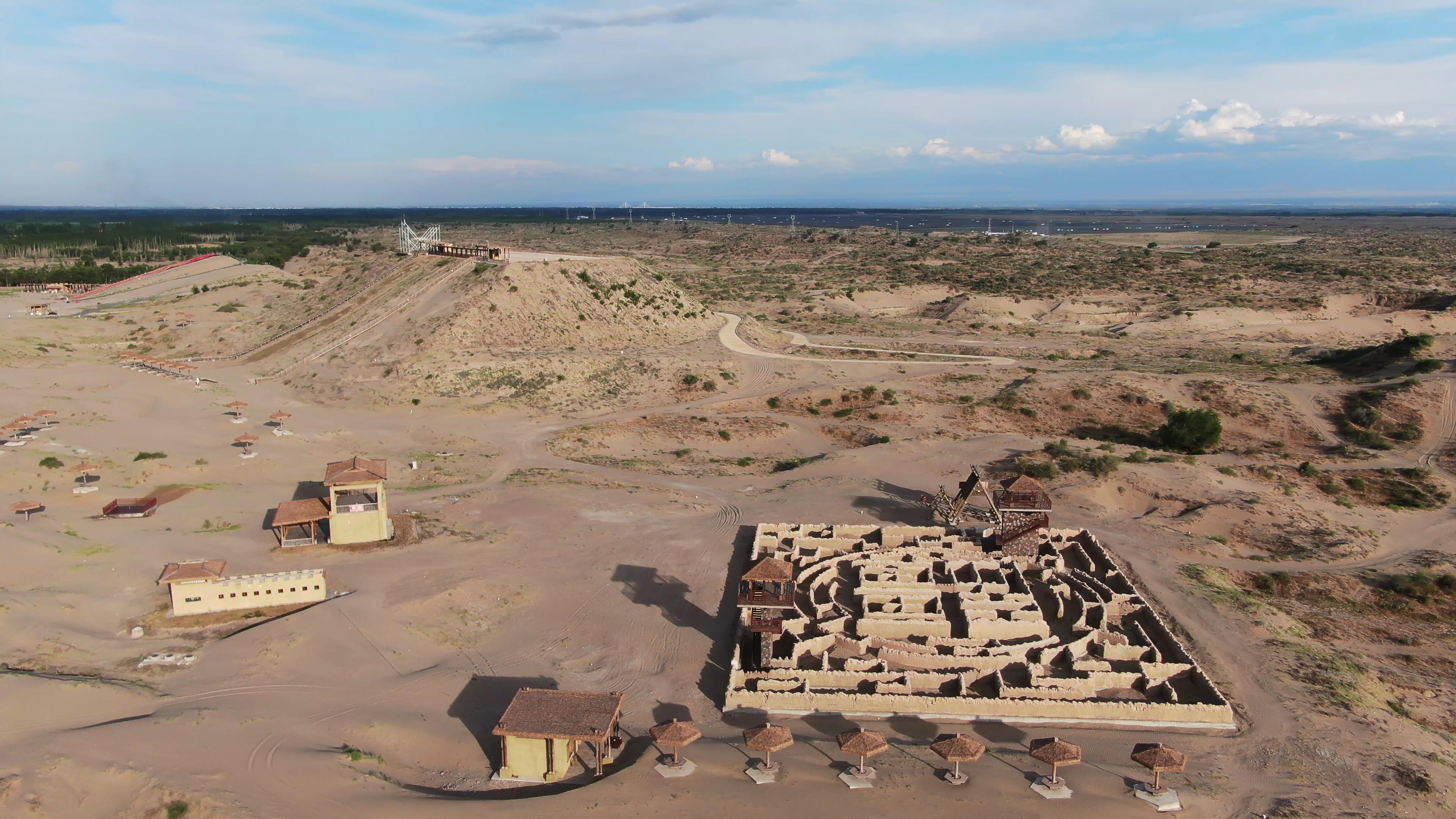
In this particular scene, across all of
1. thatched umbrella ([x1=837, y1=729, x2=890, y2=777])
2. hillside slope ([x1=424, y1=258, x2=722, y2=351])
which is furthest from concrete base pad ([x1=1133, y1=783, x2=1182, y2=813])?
hillside slope ([x1=424, y1=258, x2=722, y2=351])

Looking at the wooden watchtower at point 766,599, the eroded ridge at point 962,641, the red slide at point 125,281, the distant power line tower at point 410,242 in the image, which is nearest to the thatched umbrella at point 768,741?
the eroded ridge at point 962,641

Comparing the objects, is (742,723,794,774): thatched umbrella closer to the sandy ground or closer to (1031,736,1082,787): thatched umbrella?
the sandy ground

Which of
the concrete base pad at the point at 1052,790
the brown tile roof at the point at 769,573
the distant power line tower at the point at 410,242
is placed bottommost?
the concrete base pad at the point at 1052,790

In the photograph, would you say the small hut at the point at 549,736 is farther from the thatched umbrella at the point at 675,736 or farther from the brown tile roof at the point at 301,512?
the brown tile roof at the point at 301,512

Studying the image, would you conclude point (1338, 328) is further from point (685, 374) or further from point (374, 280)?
point (374, 280)

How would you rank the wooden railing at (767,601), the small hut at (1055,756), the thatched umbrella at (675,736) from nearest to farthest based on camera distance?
the small hut at (1055,756) → the thatched umbrella at (675,736) → the wooden railing at (767,601)

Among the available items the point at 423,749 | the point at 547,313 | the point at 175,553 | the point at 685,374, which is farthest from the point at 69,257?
the point at 423,749
